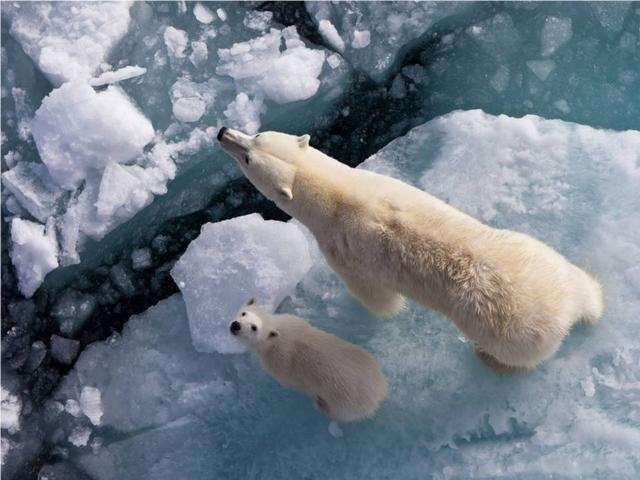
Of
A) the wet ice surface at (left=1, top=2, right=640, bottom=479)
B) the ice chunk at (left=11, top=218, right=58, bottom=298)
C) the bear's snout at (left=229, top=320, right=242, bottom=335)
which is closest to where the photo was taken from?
the bear's snout at (left=229, top=320, right=242, bottom=335)

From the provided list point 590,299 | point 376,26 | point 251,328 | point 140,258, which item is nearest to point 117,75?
point 140,258

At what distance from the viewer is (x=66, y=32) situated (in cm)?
337

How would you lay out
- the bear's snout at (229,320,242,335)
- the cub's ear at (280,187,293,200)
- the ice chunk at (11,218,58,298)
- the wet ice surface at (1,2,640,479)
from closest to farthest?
the cub's ear at (280,187,293,200) < the bear's snout at (229,320,242,335) < the wet ice surface at (1,2,640,479) < the ice chunk at (11,218,58,298)

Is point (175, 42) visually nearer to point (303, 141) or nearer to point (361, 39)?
point (361, 39)

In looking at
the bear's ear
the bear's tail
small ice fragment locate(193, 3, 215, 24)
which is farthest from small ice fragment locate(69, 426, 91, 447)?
the bear's tail

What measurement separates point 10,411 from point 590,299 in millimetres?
2554

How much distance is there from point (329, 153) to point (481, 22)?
3.08 feet

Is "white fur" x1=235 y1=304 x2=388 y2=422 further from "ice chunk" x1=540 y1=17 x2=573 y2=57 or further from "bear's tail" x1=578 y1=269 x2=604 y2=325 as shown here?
"ice chunk" x1=540 y1=17 x2=573 y2=57

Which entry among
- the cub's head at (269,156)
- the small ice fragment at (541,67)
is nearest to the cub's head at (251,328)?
the cub's head at (269,156)

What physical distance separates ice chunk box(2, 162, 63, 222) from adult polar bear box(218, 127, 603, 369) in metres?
0.95

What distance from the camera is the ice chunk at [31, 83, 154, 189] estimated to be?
327cm

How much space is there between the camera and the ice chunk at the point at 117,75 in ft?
11.1

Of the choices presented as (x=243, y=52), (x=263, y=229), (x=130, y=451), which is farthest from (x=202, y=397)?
(x=243, y=52)

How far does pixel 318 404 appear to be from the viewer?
10.5 ft
